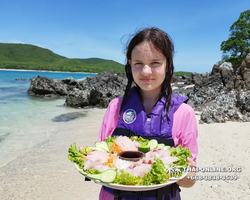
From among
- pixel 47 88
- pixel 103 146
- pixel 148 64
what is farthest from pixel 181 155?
pixel 47 88

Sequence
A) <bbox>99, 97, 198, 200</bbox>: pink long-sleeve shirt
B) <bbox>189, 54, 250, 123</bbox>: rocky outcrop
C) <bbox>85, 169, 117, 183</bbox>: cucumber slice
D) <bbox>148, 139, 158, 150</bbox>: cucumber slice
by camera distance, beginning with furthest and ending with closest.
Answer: <bbox>189, 54, 250, 123</bbox>: rocky outcrop < <bbox>99, 97, 198, 200</bbox>: pink long-sleeve shirt < <bbox>148, 139, 158, 150</bbox>: cucumber slice < <bbox>85, 169, 117, 183</bbox>: cucumber slice

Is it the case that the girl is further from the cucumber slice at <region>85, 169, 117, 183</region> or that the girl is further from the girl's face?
the cucumber slice at <region>85, 169, 117, 183</region>

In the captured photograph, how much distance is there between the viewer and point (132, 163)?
1546 millimetres

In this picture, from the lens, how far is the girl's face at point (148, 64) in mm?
1929

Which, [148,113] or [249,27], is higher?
[249,27]

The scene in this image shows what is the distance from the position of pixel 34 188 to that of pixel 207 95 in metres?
10.6

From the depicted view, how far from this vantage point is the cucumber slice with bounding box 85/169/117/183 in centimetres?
134

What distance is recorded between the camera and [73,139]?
8.41m

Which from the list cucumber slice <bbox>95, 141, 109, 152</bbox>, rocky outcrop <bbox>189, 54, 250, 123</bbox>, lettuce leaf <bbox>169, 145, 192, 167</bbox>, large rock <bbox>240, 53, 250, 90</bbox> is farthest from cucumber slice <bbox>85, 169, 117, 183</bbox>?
large rock <bbox>240, 53, 250, 90</bbox>

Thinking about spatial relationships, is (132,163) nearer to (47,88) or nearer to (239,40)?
(47,88)

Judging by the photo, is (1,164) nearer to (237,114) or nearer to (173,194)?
(173,194)

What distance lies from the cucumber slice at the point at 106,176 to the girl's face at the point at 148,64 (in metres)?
0.85

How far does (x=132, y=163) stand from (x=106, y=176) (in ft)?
0.80

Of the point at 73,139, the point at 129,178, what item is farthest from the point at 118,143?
the point at 73,139
